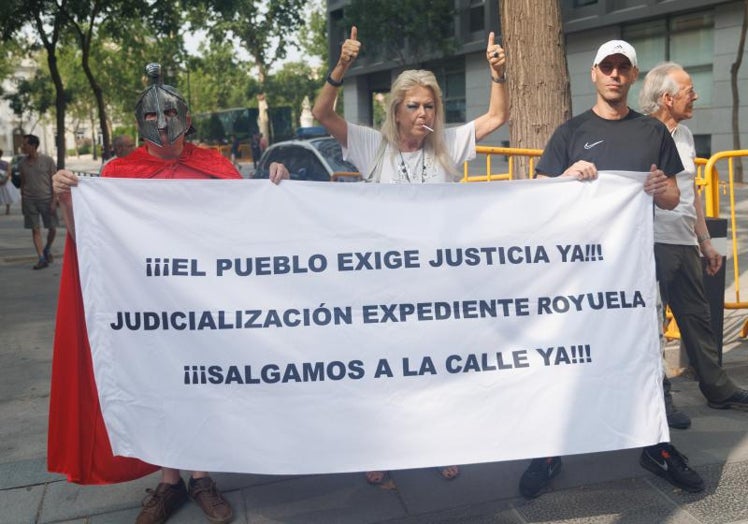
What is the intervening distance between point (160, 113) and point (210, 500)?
1.64m

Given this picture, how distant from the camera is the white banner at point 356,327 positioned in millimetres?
3219

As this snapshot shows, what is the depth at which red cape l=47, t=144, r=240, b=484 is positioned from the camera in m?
3.45

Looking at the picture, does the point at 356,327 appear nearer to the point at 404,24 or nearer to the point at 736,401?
the point at 736,401

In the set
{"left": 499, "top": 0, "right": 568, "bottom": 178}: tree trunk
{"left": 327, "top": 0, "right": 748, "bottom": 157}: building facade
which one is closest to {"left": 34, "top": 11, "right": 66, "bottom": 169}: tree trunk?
{"left": 499, "top": 0, "right": 568, "bottom": 178}: tree trunk

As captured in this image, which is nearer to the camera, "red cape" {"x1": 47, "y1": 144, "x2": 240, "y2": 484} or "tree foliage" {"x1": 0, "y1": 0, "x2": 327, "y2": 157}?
"red cape" {"x1": 47, "y1": 144, "x2": 240, "y2": 484}

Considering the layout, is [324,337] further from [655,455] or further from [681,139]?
[681,139]

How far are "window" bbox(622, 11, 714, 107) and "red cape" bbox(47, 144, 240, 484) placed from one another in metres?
21.4

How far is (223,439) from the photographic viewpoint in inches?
126

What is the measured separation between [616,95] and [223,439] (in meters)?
2.23

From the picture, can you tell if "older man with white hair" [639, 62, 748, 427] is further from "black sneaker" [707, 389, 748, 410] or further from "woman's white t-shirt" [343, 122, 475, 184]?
Result: "woman's white t-shirt" [343, 122, 475, 184]

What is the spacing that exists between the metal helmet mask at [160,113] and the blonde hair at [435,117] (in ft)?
3.00

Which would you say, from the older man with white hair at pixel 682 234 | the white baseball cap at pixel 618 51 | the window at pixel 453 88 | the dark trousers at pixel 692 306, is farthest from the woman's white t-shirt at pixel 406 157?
the window at pixel 453 88

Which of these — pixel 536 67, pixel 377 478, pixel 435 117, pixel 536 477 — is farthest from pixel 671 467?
pixel 536 67

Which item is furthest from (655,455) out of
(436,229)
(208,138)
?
(208,138)
